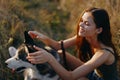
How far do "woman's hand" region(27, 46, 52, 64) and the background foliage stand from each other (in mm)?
1234

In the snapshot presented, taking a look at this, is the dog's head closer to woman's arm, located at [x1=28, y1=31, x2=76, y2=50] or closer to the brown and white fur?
the brown and white fur

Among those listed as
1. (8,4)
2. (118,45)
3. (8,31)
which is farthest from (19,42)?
(118,45)

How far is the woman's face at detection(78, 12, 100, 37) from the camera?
15.1ft

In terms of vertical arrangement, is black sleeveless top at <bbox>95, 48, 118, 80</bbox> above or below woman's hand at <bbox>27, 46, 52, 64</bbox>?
below

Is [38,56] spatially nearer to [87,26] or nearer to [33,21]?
[87,26]

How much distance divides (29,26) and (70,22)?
2601mm

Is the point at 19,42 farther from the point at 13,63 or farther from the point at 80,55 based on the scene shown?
the point at 13,63

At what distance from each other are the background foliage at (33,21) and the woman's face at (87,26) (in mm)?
1119

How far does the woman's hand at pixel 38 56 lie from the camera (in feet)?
13.6

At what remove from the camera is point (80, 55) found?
5145 mm

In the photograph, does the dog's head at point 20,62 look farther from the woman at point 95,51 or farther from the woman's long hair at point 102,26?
the woman's long hair at point 102,26

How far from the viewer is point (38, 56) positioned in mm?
4141

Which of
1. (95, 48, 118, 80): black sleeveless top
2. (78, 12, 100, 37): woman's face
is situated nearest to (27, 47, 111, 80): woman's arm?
(95, 48, 118, 80): black sleeveless top

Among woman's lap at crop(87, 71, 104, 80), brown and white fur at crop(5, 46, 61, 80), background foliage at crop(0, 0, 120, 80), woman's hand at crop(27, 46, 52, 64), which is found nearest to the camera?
woman's hand at crop(27, 46, 52, 64)
